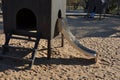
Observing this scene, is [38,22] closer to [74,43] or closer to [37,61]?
[37,61]

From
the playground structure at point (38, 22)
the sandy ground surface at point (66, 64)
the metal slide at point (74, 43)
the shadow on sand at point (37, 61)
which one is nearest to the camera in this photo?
the sandy ground surface at point (66, 64)

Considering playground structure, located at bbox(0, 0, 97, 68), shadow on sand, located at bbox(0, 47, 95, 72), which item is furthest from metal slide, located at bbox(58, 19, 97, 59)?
shadow on sand, located at bbox(0, 47, 95, 72)

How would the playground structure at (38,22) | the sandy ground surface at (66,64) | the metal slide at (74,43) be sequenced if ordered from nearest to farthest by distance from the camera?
the sandy ground surface at (66,64)
the playground structure at (38,22)
the metal slide at (74,43)

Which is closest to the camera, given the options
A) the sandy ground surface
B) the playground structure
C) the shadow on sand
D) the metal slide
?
the sandy ground surface

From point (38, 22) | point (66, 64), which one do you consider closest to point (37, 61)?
point (66, 64)

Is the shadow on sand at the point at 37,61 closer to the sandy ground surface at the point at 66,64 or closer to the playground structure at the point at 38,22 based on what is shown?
the sandy ground surface at the point at 66,64

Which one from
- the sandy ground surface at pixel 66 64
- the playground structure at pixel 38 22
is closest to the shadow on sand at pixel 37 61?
the sandy ground surface at pixel 66 64

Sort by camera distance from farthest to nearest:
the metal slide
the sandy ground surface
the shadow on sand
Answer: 1. the metal slide
2. the shadow on sand
3. the sandy ground surface

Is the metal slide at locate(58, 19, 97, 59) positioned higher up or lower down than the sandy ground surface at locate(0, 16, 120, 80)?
higher up

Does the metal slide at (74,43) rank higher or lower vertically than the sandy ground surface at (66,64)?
higher

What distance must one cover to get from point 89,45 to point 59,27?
143 cm

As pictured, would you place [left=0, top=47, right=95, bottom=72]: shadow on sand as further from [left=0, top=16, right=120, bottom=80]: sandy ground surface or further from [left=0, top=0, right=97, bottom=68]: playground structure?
[left=0, top=0, right=97, bottom=68]: playground structure

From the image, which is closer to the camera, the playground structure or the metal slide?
the playground structure

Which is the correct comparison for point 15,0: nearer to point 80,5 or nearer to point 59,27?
point 59,27
